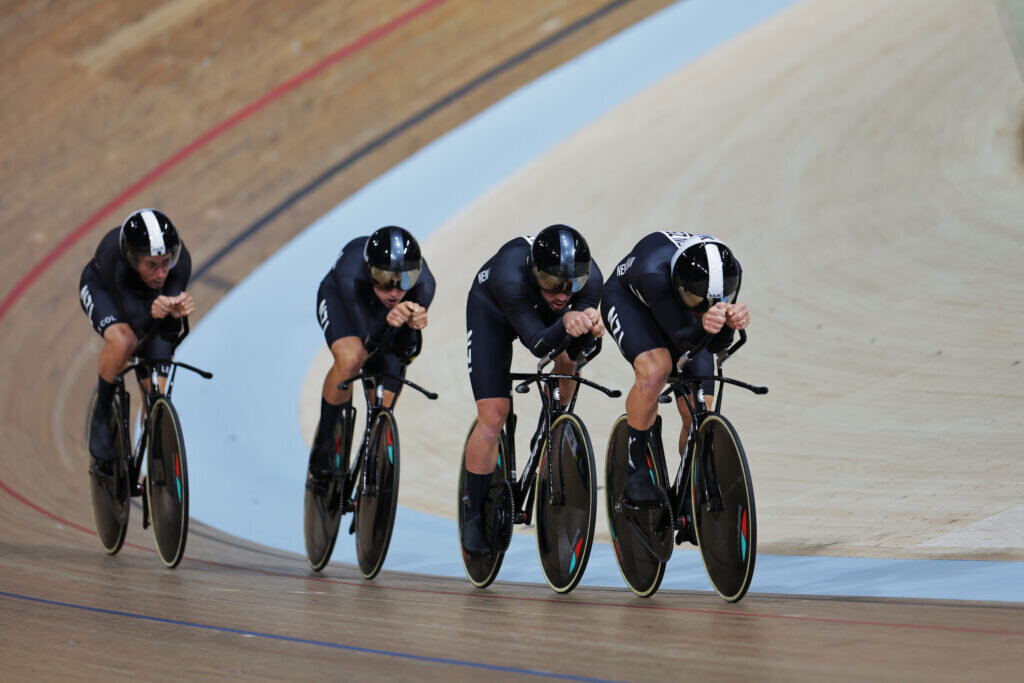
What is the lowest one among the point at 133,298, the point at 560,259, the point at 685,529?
the point at 685,529

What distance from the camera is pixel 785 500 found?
4211 mm

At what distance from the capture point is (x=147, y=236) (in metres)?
3.88

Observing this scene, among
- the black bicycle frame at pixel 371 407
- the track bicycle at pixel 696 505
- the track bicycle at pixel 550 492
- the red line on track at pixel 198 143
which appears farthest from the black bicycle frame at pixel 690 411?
the red line on track at pixel 198 143

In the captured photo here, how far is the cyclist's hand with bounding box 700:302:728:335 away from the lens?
2816mm

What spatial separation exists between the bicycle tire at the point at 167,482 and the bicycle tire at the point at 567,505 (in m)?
1.15

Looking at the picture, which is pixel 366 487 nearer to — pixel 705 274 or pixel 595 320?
pixel 595 320

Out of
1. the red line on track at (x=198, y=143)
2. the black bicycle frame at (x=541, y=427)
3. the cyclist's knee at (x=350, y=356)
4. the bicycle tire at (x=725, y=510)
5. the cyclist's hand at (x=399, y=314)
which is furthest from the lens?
the red line on track at (x=198, y=143)

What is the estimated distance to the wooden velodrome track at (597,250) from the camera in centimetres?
248

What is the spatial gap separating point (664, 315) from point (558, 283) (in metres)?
0.29

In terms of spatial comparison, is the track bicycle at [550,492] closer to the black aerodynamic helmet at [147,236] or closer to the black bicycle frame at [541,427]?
the black bicycle frame at [541,427]

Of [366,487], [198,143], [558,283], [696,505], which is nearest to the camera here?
[696,505]

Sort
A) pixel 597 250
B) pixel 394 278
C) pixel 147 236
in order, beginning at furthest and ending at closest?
pixel 597 250
pixel 147 236
pixel 394 278

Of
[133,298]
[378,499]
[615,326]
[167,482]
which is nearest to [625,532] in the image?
[615,326]

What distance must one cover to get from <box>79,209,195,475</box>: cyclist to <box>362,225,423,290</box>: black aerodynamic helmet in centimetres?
64
